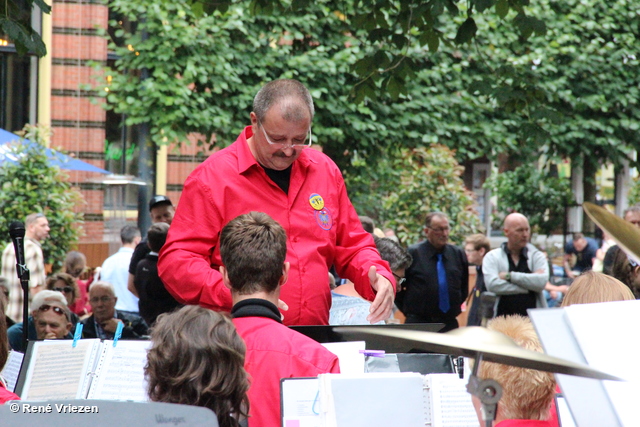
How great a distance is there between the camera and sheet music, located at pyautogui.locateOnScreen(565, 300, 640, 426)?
4.91 feet

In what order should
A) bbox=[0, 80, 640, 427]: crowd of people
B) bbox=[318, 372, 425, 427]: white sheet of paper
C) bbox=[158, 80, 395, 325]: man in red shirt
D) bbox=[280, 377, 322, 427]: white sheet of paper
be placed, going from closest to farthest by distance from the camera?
1. bbox=[0, 80, 640, 427]: crowd of people
2. bbox=[318, 372, 425, 427]: white sheet of paper
3. bbox=[280, 377, 322, 427]: white sheet of paper
4. bbox=[158, 80, 395, 325]: man in red shirt


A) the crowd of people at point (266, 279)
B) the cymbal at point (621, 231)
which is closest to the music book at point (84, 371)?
the crowd of people at point (266, 279)

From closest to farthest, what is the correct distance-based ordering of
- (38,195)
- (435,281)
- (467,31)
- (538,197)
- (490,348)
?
(490,348) < (467,31) < (435,281) < (38,195) < (538,197)

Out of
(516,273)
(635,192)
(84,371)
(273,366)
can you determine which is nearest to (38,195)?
(516,273)

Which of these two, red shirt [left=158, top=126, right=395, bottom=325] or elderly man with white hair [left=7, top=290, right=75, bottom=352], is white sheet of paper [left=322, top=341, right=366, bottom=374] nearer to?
red shirt [left=158, top=126, right=395, bottom=325]

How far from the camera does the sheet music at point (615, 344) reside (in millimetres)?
1497

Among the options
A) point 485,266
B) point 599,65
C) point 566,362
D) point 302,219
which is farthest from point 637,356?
point 599,65

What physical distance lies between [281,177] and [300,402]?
1.23 meters

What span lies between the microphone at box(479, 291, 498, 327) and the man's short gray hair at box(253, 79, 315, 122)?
4333 mm

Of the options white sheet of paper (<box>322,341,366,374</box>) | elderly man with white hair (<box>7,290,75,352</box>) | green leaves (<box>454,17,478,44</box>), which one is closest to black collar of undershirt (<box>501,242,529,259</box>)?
green leaves (<box>454,17,478,44</box>)

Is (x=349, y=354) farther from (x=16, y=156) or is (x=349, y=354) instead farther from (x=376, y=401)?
(x=16, y=156)

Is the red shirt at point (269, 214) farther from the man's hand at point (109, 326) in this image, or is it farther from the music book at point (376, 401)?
Result: the man's hand at point (109, 326)

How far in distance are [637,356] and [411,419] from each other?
3.58 ft

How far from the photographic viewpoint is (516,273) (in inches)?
303
